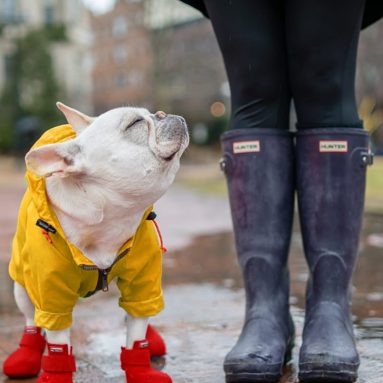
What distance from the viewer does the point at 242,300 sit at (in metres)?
2.83

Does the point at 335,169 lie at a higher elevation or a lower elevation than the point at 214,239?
higher

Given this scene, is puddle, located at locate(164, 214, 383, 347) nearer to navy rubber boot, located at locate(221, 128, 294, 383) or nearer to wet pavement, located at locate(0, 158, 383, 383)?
wet pavement, located at locate(0, 158, 383, 383)

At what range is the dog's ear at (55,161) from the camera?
1.59 metres

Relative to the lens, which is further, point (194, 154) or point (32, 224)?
point (194, 154)

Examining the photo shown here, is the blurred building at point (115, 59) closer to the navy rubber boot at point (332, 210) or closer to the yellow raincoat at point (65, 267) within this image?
the navy rubber boot at point (332, 210)

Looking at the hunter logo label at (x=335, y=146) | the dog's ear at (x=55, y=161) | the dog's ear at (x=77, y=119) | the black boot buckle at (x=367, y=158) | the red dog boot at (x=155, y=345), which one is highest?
the dog's ear at (x=77, y=119)

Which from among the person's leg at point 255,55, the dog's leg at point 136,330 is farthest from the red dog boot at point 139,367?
the person's leg at point 255,55

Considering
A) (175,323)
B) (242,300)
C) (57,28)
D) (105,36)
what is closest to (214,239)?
(242,300)

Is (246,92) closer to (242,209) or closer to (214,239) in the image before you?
(242,209)

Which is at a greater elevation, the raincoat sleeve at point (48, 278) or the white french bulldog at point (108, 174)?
the white french bulldog at point (108, 174)

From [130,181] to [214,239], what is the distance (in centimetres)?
342

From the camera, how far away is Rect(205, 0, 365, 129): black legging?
196 cm

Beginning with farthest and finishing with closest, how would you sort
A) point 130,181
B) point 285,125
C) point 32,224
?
1. point 285,125
2. point 32,224
3. point 130,181

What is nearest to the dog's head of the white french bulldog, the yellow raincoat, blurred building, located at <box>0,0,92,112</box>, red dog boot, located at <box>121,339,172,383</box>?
the white french bulldog
